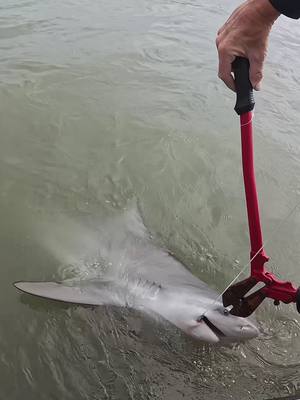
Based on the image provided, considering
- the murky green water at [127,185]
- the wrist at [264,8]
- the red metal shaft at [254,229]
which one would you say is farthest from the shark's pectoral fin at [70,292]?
the wrist at [264,8]

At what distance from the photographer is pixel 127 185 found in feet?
13.5

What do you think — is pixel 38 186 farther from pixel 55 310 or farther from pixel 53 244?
pixel 55 310

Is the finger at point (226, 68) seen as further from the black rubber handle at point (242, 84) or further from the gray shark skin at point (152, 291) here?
the gray shark skin at point (152, 291)

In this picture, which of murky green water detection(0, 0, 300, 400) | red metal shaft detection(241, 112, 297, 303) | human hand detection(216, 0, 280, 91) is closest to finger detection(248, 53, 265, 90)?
human hand detection(216, 0, 280, 91)

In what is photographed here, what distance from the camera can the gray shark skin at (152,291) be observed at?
Result: 2.65 metres

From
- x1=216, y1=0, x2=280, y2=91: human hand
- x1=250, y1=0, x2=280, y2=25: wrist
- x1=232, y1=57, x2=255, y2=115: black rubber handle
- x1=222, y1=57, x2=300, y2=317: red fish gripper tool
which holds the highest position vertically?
x1=250, y1=0, x2=280, y2=25: wrist

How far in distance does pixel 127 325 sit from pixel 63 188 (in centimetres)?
163

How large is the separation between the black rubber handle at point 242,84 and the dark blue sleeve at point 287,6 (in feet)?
0.82

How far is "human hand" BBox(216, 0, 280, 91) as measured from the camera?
1.94m

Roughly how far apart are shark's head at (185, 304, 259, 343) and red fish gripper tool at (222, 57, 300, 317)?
75 mm

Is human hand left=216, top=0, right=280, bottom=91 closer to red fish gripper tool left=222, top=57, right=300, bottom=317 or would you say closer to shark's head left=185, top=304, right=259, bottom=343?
red fish gripper tool left=222, top=57, right=300, bottom=317

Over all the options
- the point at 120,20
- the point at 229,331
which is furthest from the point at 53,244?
the point at 120,20

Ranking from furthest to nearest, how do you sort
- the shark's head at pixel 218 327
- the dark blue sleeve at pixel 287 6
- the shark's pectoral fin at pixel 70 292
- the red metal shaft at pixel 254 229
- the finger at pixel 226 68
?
the shark's pectoral fin at pixel 70 292
the shark's head at pixel 218 327
the red metal shaft at pixel 254 229
the finger at pixel 226 68
the dark blue sleeve at pixel 287 6

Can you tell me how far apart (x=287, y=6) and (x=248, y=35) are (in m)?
0.19
